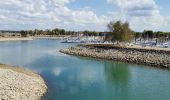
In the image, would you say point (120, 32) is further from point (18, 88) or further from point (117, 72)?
point (18, 88)

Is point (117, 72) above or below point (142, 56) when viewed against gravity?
below

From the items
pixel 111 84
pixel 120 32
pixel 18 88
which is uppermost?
pixel 120 32

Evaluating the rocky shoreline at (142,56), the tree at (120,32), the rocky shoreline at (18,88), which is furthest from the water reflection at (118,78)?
the tree at (120,32)

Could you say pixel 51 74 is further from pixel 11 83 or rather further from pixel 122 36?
pixel 122 36

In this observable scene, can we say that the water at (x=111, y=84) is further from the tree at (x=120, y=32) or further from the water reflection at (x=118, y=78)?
the tree at (x=120, y=32)

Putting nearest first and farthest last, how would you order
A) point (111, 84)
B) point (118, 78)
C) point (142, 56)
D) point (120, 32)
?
point (111, 84)
point (118, 78)
point (142, 56)
point (120, 32)

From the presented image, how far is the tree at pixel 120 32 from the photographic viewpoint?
96500mm

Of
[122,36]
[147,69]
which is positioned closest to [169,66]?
[147,69]

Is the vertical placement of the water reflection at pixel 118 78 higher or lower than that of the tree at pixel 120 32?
lower

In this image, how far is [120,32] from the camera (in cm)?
9744

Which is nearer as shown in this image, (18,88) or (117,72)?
(18,88)

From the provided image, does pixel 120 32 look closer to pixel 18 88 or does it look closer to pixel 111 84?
pixel 111 84

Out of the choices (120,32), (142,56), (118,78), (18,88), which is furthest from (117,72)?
(120,32)

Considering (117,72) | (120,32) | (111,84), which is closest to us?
(111,84)
